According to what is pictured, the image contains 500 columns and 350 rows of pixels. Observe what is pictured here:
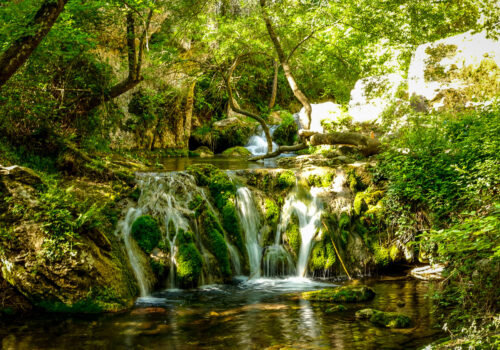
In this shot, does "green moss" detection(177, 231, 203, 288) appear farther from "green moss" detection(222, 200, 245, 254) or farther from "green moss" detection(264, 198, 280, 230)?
"green moss" detection(264, 198, 280, 230)

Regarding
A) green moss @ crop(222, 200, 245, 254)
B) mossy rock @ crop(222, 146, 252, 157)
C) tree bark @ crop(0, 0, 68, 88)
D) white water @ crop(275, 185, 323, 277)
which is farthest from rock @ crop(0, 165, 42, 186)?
mossy rock @ crop(222, 146, 252, 157)

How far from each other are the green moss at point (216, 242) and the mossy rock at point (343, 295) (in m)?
1.97

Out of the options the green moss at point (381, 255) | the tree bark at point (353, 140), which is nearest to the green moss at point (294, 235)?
the green moss at point (381, 255)

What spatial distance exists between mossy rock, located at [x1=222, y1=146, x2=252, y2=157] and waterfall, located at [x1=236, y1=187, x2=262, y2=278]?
9389 mm

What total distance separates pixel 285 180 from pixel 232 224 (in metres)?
2.02

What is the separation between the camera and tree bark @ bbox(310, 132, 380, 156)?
11367mm

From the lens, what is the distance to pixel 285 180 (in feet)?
32.4

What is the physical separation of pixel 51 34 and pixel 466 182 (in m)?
9.07

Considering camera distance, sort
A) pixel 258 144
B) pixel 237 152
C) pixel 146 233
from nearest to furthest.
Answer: pixel 146 233 → pixel 237 152 → pixel 258 144

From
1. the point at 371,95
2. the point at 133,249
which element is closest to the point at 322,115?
the point at 371,95

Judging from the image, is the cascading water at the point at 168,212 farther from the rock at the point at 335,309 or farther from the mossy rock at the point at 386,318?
the mossy rock at the point at 386,318

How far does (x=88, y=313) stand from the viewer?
6.00 meters

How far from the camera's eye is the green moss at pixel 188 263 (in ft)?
24.6

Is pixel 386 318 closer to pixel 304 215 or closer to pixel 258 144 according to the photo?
pixel 304 215
